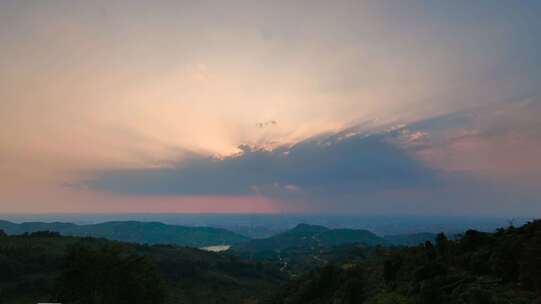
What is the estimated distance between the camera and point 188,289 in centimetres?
12788

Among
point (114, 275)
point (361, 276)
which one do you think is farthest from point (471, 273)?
point (114, 275)

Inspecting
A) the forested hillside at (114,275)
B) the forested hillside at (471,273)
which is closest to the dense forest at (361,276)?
the forested hillside at (471,273)

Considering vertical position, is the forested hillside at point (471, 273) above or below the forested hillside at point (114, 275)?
above

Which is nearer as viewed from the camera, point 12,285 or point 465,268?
point 465,268

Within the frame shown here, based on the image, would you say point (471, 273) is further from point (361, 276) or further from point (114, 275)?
point (114, 275)

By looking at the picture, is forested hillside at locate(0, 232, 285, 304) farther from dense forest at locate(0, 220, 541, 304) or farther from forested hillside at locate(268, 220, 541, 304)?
forested hillside at locate(268, 220, 541, 304)

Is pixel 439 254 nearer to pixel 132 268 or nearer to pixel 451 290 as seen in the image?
pixel 451 290

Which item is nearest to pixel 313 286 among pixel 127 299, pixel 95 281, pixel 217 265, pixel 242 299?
pixel 127 299

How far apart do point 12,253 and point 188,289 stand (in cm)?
6294

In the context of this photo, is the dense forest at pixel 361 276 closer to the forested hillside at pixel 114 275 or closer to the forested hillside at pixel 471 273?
the forested hillside at pixel 471 273

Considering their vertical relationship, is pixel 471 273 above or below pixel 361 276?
above

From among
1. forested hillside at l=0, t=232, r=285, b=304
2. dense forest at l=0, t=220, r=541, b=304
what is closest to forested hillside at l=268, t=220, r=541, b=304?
dense forest at l=0, t=220, r=541, b=304

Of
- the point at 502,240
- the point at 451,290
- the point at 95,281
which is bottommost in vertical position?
the point at 95,281

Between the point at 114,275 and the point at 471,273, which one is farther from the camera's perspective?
the point at 114,275
